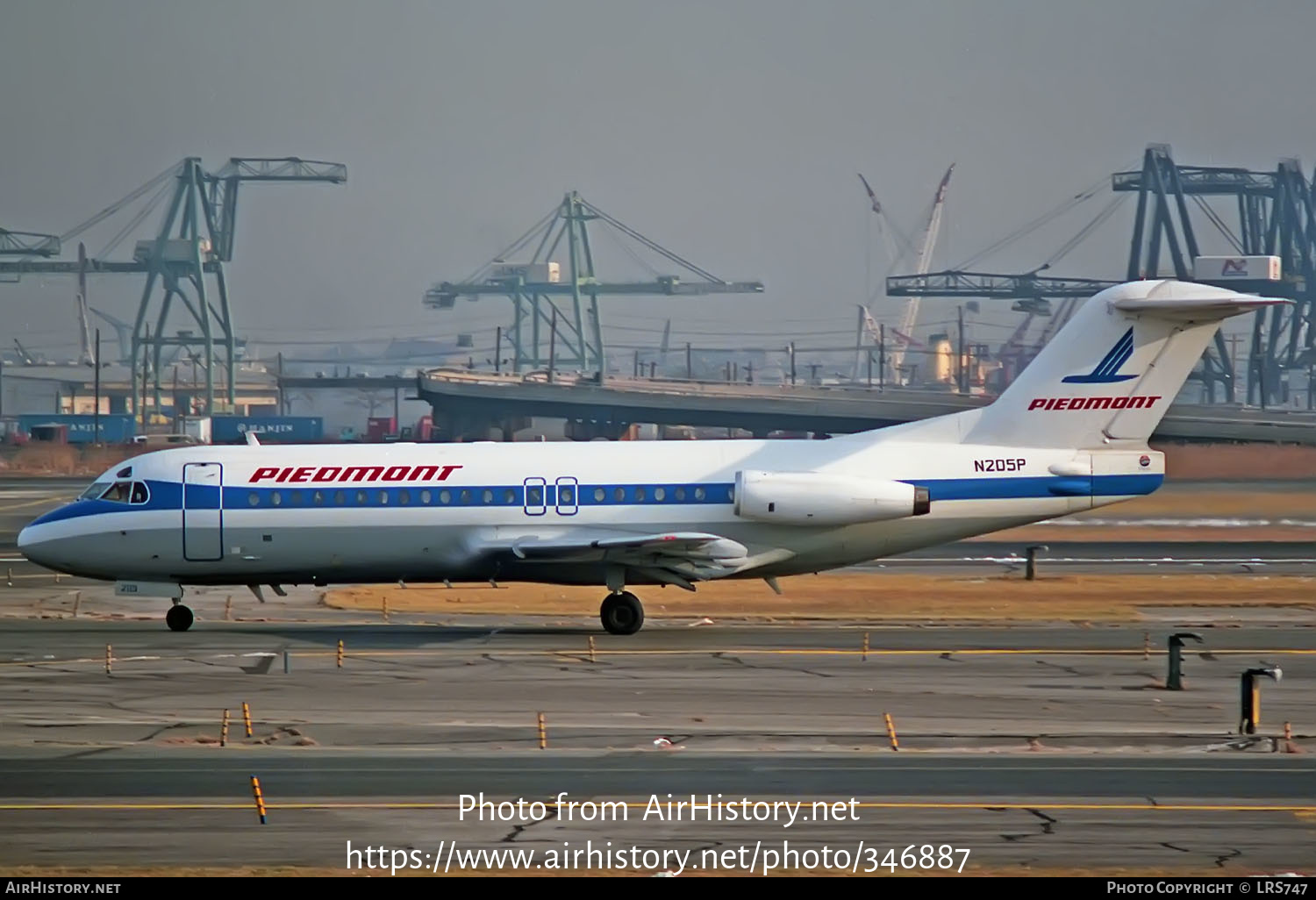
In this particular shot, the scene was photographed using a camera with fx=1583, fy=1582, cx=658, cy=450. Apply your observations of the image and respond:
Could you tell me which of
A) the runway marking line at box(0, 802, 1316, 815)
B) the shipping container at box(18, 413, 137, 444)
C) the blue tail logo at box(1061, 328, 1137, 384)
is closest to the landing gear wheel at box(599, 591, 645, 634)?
the blue tail logo at box(1061, 328, 1137, 384)

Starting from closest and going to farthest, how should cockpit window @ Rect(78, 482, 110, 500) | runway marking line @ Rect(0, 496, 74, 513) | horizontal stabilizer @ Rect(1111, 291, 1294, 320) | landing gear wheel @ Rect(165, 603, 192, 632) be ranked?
horizontal stabilizer @ Rect(1111, 291, 1294, 320)
landing gear wheel @ Rect(165, 603, 192, 632)
cockpit window @ Rect(78, 482, 110, 500)
runway marking line @ Rect(0, 496, 74, 513)

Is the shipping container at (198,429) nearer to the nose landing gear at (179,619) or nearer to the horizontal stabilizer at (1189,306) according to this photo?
the nose landing gear at (179,619)

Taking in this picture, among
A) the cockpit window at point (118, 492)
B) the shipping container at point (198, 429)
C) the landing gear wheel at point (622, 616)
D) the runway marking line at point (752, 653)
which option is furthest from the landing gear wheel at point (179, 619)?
the shipping container at point (198, 429)

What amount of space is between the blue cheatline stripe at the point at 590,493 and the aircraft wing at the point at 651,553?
729mm

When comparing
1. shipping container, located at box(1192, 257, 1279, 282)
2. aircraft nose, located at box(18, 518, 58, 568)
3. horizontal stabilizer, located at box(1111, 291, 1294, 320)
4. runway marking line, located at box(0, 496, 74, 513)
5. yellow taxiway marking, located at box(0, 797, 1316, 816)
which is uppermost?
shipping container, located at box(1192, 257, 1279, 282)

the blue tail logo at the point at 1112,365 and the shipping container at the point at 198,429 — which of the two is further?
the shipping container at the point at 198,429

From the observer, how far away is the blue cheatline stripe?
32188 millimetres

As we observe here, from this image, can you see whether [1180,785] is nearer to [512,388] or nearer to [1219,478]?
[1219,478]

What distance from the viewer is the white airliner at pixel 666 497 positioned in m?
32.0

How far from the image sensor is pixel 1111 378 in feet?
106

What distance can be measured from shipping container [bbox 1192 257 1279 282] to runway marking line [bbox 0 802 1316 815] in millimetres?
164891

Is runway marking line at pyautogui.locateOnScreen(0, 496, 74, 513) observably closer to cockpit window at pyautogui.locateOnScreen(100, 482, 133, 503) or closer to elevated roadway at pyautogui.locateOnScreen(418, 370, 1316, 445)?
cockpit window at pyautogui.locateOnScreen(100, 482, 133, 503)

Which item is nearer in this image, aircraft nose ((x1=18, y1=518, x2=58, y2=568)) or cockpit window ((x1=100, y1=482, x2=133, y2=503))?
aircraft nose ((x1=18, y1=518, x2=58, y2=568))

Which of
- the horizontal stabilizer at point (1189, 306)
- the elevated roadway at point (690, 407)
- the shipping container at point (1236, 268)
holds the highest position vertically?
the shipping container at point (1236, 268)
